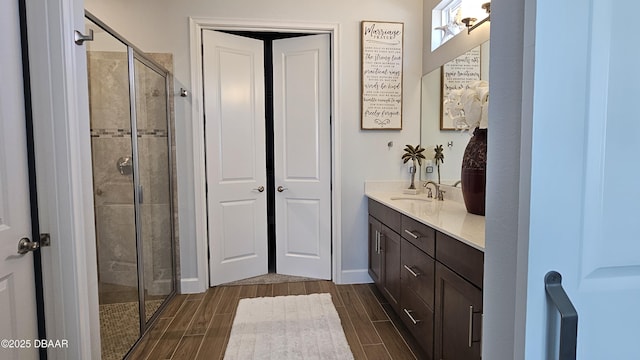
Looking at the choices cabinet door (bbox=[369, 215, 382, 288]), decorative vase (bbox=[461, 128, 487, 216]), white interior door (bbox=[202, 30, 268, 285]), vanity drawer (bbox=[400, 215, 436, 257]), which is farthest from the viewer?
white interior door (bbox=[202, 30, 268, 285])

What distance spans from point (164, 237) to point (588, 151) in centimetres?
287

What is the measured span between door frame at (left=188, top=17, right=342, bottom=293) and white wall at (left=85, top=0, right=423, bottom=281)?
0.16 feet

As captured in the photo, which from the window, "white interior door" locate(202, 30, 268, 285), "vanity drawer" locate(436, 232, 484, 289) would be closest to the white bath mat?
"white interior door" locate(202, 30, 268, 285)

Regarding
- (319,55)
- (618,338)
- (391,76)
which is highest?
(319,55)

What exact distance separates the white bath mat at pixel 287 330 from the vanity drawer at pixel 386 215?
81cm

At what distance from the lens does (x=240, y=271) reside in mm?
3246

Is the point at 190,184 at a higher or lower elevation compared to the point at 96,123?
lower

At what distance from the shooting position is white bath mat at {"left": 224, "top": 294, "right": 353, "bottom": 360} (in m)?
2.05

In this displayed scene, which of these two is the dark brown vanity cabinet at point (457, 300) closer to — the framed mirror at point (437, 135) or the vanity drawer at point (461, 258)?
the vanity drawer at point (461, 258)

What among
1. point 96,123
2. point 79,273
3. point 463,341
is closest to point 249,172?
point 96,123

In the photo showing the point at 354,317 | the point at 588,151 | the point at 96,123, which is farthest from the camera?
the point at 354,317

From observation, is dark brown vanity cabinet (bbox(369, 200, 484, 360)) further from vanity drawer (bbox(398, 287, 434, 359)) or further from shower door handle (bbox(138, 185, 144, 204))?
shower door handle (bbox(138, 185, 144, 204))

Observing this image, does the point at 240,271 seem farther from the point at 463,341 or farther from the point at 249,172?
the point at 463,341

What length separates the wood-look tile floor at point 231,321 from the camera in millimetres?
2090
